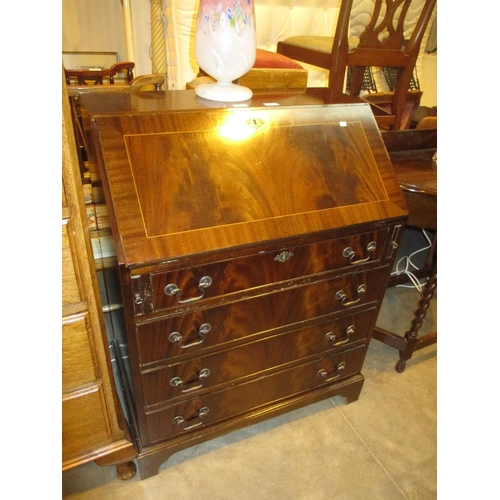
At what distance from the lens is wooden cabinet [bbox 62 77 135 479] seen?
0.79 meters

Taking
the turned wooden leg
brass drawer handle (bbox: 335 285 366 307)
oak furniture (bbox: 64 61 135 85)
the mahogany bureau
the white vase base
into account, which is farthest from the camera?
oak furniture (bbox: 64 61 135 85)

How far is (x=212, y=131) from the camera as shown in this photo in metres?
1.00

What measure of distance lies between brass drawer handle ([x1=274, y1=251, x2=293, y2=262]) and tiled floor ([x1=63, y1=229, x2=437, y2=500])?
2.52 ft

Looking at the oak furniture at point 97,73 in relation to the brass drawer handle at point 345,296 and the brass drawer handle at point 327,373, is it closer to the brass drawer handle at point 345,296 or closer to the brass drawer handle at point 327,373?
the brass drawer handle at point 345,296

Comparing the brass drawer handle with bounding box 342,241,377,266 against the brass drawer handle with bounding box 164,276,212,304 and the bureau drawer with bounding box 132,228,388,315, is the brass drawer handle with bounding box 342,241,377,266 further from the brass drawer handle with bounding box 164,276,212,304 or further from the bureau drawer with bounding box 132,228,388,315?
the brass drawer handle with bounding box 164,276,212,304

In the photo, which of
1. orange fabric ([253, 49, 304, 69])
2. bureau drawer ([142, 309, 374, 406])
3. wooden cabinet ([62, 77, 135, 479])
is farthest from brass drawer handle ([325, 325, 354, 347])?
orange fabric ([253, 49, 304, 69])

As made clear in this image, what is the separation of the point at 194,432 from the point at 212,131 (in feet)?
3.04

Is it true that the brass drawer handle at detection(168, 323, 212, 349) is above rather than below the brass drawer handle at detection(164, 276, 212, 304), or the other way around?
below

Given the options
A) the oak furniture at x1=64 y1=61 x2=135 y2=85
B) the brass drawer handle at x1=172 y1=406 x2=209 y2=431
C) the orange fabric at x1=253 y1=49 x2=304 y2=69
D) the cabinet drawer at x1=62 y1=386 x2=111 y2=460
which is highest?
the orange fabric at x1=253 y1=49 x2=304 y2=69

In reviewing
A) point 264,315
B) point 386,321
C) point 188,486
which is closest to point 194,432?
point 188,486

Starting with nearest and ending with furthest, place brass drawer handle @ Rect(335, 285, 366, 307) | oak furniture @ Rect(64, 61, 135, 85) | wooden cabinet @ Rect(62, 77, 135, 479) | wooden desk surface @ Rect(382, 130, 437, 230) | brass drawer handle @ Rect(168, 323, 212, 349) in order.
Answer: wooden cabinet @ Rect(62, 77, 135, 479)
brass drawer handle @ Rect(168, 323, 212, 349)
brass drawer handle @ Rect(335, 285, 366, 307)
wooden desk surface @ Rect(382, 130, 437, 230)
oak furniture @ Rect(64, 61, 135, 85)

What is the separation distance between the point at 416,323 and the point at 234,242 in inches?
42.1

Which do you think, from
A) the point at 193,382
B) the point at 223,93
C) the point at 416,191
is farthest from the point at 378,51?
the point at 193,382

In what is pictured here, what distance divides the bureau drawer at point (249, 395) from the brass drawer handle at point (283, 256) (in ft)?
1.50
